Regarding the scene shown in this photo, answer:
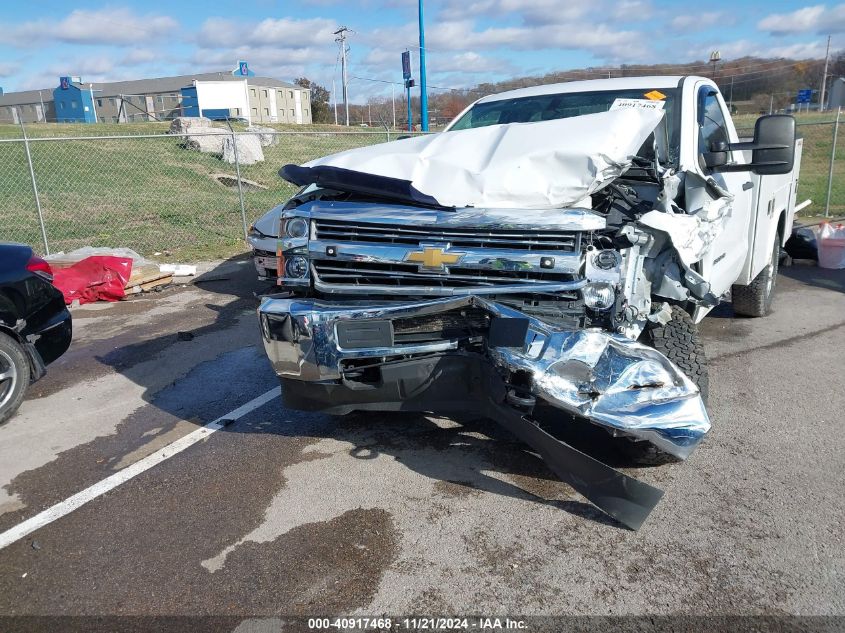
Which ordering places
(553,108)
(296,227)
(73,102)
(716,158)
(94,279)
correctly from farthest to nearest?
(73,102) < (94,279) < (553,108) < (716,158) < (296,227)

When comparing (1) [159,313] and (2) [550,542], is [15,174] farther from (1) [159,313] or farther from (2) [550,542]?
(2) [550,542]

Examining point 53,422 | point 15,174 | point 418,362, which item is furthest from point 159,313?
point 15,174

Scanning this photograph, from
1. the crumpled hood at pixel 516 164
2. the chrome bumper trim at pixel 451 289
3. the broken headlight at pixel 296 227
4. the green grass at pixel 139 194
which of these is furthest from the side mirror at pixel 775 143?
the green grass at pixel 139 194

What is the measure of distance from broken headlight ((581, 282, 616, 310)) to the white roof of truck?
224cm

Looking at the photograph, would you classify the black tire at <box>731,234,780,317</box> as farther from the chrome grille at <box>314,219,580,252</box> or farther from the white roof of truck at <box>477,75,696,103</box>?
the chrome grille at <box>314,219,580,252</box>

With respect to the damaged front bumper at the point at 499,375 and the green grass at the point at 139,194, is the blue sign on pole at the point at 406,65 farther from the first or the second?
the damaged front bumper at the point at 499,375

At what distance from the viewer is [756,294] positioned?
21.5 feet

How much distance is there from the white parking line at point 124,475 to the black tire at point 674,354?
2.54m

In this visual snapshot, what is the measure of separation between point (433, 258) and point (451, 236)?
0.14m

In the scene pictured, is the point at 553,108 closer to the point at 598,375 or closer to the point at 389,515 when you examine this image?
the point at 598,375

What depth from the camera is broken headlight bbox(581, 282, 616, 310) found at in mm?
3289

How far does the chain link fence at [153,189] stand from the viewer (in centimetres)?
1199

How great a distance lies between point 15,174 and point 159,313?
1387 centimetres

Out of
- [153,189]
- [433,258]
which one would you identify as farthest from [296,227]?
[153,189]
